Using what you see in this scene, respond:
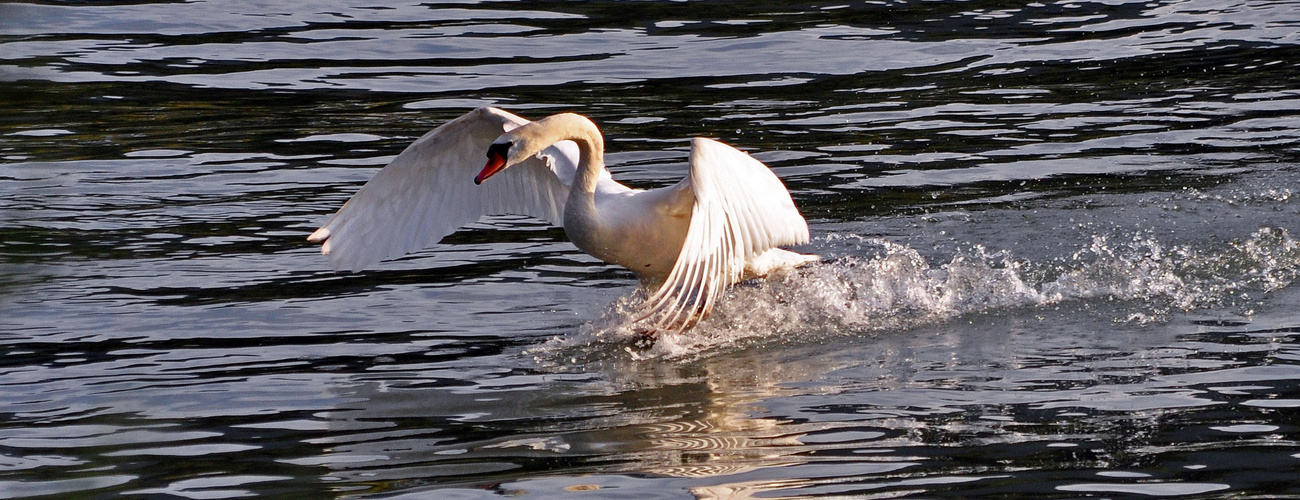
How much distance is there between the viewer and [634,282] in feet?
24.5

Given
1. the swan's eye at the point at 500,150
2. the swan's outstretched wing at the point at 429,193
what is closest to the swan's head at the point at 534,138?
the swan's eye at the point at 500,150

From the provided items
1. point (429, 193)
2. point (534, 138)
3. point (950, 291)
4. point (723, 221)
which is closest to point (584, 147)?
point (534, 138)

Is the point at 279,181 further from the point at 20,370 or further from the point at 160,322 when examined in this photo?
the point at 20,370

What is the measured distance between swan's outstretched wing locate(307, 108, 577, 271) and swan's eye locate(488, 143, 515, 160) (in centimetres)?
72

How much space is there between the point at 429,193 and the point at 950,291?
Answer: 242 cm

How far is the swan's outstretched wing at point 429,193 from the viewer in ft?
23.0

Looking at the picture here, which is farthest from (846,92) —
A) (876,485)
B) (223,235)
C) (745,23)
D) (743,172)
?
(876,485)

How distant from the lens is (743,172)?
6039mm

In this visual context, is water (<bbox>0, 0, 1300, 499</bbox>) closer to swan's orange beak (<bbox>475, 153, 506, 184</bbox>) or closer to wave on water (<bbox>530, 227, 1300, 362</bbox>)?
wave on water (<bbox>530, 227, 1300, 362</bbox>)

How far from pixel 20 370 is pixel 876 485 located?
345 cm

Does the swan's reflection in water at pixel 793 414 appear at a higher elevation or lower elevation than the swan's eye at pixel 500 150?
lower

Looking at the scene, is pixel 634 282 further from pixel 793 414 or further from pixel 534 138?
pixel 793 414

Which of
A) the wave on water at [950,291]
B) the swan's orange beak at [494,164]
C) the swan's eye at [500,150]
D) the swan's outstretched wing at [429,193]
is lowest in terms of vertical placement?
the wave on water at [950,291]

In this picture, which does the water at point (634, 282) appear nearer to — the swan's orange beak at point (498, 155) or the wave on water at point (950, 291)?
the wave on water at point (950, 291)
